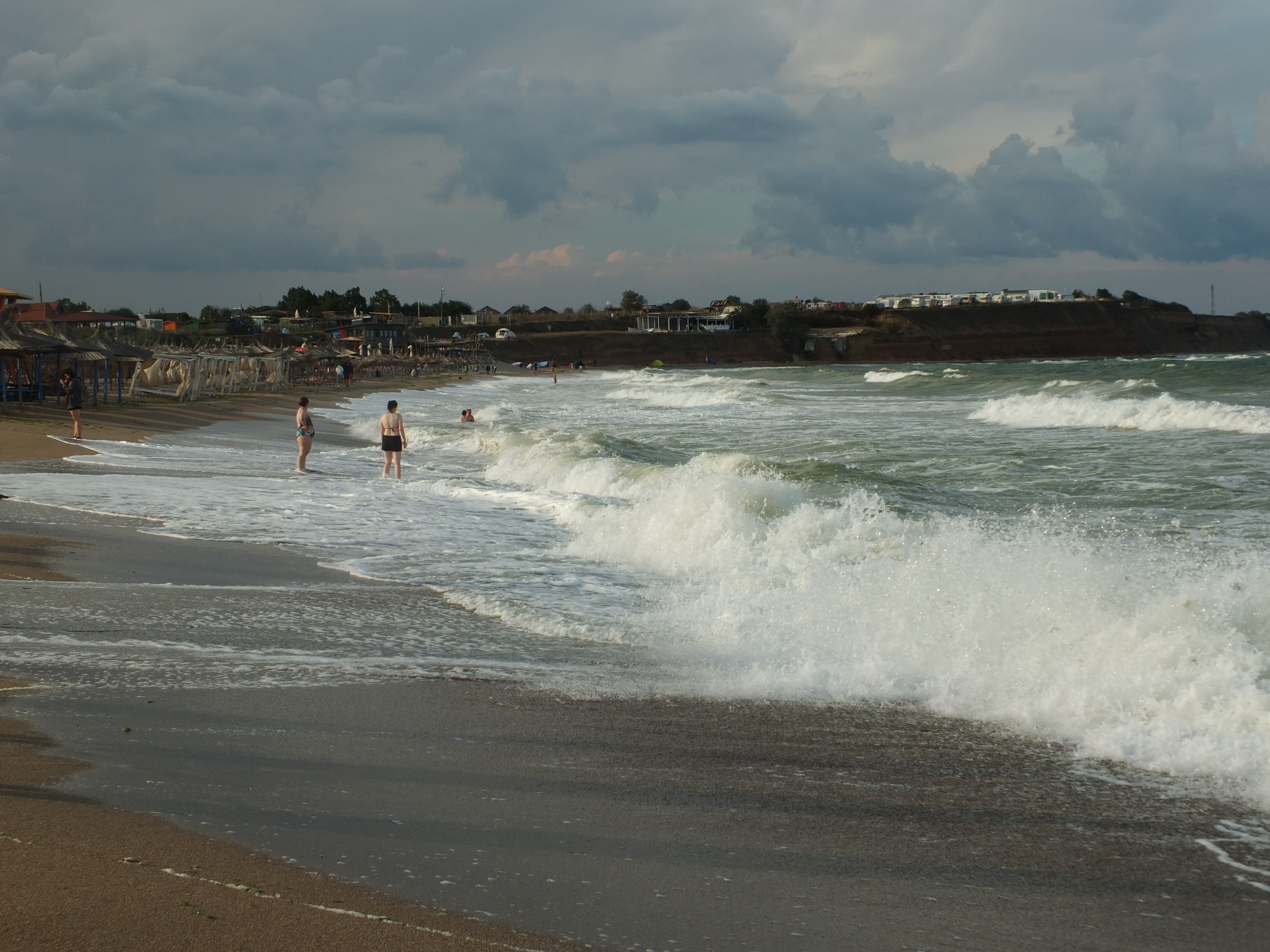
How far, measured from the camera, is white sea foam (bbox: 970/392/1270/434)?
90.4 ft

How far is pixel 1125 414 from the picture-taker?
3088 centimetres

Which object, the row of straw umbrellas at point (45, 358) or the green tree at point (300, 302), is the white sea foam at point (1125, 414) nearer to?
the row of straw umbrellas at point (45, 358)

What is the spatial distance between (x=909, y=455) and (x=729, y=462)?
22.0 feet

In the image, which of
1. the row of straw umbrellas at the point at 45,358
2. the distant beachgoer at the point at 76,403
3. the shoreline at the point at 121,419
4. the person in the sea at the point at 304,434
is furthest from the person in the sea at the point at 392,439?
the row of straw umbrellas at the point at 45,358

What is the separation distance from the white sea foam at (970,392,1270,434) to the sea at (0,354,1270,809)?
5451 mm

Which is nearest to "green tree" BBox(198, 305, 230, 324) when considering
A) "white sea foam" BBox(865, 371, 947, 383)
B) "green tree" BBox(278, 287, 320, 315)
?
"green tree" BBox(278, 287, 320, 315)

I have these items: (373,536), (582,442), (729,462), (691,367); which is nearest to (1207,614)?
(373,536)

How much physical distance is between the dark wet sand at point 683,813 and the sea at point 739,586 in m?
0.49

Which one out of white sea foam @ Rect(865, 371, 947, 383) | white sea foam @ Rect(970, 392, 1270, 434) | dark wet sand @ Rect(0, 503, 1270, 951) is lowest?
dark wet sand @ Rect(0, 503, 1270, 951)

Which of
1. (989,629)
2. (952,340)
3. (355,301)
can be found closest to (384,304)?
(355,301)

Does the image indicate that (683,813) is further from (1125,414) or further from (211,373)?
(211,373)

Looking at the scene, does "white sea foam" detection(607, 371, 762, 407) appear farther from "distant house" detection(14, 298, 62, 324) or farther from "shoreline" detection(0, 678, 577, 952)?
"shoreline" detection(0, 678, 577, 952)

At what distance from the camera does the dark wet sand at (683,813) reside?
3455mm

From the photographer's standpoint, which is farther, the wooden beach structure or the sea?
the wooden beach structure
